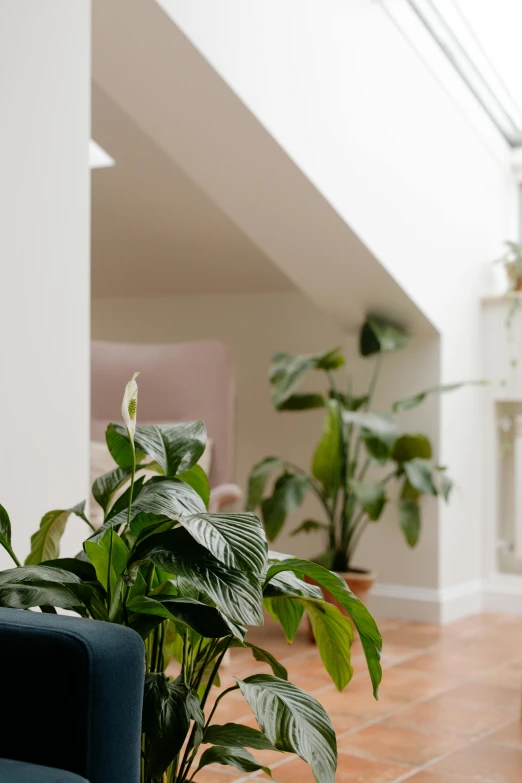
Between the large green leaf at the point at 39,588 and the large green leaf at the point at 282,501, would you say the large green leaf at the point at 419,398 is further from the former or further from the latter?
the large green leaf at the point at 39,588

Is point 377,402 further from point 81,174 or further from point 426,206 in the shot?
point 81,174

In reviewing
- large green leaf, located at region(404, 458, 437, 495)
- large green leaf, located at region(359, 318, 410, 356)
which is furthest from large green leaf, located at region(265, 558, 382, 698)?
large green leaf, located at region(359, 318, 410, 356)

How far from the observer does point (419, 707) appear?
2.89 meters

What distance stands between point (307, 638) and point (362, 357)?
4.02ft

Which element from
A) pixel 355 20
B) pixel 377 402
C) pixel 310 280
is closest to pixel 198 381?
pixel 310 280

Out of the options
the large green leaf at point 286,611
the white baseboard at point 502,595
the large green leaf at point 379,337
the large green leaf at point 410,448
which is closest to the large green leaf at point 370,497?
the large green leaf at point 410,448

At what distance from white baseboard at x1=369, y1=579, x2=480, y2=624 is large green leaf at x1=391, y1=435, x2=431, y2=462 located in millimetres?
583

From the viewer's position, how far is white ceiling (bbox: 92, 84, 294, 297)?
3.76 metres

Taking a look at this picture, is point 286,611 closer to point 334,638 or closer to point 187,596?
point 334,638

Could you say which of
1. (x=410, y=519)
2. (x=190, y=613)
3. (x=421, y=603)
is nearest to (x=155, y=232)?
(x=410, y=519)

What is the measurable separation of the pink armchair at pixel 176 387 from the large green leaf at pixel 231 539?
2257 millimetres

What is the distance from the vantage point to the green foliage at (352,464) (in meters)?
3.69

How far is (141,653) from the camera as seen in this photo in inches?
50.5

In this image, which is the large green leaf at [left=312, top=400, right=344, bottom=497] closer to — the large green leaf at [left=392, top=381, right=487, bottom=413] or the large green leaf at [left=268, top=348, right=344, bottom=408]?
the large green leaf at [left=268, top=348, right=344, bottom=408]
